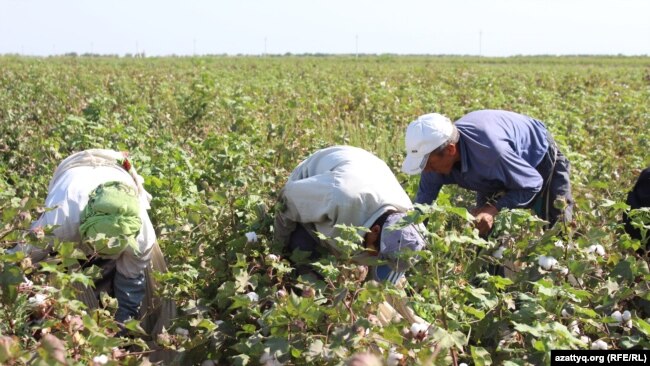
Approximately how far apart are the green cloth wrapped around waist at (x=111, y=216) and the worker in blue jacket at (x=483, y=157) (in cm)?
113

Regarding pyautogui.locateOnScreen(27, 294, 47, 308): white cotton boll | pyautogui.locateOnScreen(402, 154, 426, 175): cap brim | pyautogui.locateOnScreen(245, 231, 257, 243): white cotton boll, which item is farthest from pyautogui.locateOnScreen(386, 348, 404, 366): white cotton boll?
pyautogui.locateOnScreen(402, 154, 426, 175): cap brim

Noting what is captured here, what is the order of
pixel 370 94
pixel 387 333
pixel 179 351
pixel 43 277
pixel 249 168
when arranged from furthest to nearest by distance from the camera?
pixel 370 94
pixel 249 168
pixel 43 277
pixel 179 351
pixel 387 333

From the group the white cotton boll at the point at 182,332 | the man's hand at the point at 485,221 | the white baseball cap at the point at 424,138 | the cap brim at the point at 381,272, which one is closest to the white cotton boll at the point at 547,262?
the cap brim at the point at 381,272

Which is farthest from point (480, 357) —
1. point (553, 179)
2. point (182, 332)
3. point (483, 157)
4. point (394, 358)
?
point (553, 179)

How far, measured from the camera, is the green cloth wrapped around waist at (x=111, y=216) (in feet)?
9.98

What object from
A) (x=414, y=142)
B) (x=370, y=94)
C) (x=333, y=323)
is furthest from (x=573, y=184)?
(x=370, y=94)

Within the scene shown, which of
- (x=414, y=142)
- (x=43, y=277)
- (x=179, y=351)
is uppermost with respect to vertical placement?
(x=414, y=142)

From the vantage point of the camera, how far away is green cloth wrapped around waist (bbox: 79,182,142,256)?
3.04 m

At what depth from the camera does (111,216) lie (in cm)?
307

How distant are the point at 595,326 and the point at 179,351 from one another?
1.22m

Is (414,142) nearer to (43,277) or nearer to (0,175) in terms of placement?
(43,277)

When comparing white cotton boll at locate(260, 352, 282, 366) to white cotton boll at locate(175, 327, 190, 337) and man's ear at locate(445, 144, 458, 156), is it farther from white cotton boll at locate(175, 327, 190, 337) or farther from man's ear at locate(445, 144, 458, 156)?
man's ear at locate(445, 144, 458, 156)

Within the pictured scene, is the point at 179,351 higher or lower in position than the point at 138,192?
lower

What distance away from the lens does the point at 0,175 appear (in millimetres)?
4719
